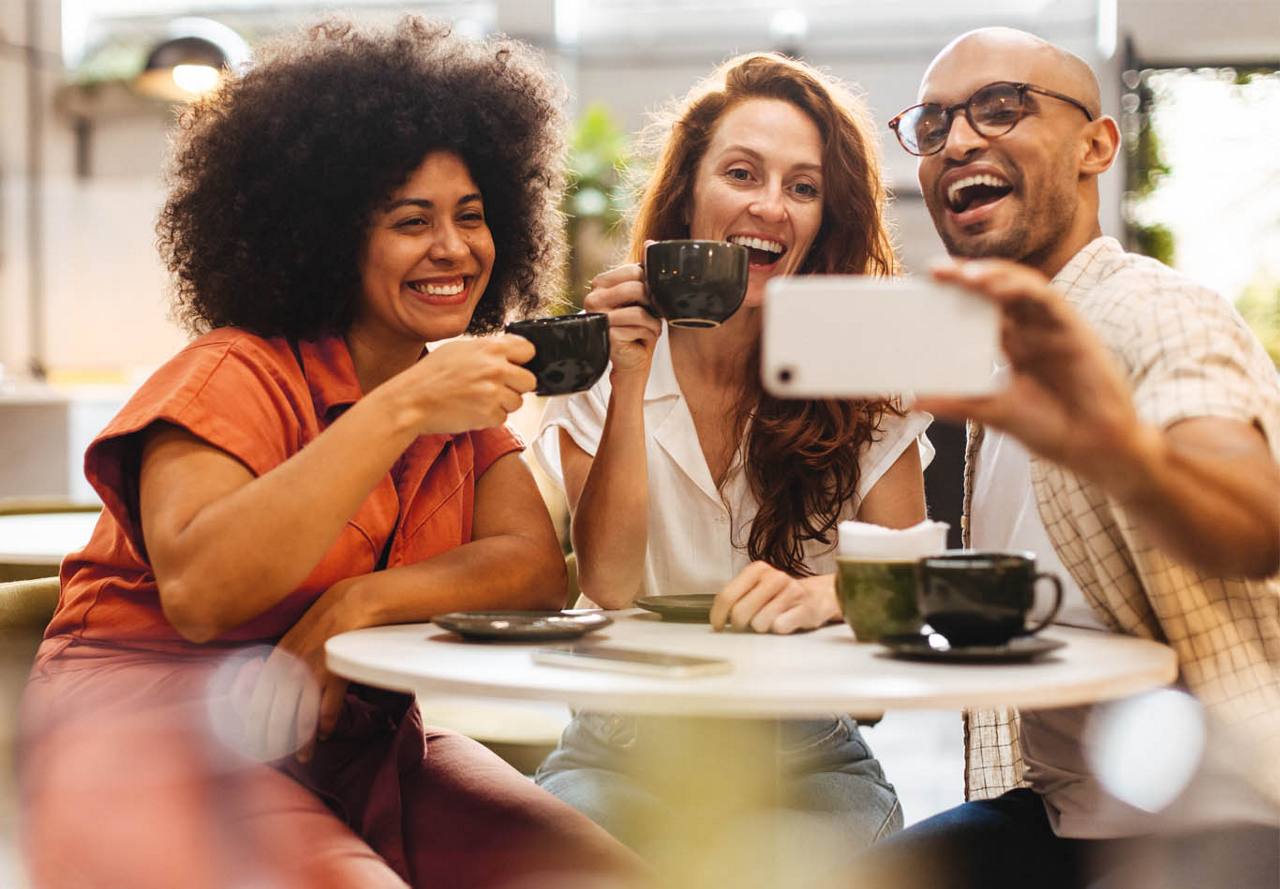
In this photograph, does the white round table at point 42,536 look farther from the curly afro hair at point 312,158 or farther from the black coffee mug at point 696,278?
the black coffee mug at point 696,278

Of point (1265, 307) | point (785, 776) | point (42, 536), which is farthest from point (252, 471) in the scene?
point (1265, 307)

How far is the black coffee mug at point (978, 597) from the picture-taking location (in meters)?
1.32

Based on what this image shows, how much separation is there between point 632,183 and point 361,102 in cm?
87

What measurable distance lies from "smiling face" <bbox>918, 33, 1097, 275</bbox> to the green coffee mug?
0.80 m

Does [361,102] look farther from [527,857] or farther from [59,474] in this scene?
[59,474]

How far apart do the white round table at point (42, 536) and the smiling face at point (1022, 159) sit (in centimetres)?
166

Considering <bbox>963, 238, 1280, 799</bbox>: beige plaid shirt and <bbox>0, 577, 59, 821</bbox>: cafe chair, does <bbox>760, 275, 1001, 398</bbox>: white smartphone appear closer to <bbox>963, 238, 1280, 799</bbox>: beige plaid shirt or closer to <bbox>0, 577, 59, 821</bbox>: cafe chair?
<bbox>963, 238, 1280, 799</bbox>: beige plaid shirt

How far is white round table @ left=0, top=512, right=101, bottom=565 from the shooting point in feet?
8.43

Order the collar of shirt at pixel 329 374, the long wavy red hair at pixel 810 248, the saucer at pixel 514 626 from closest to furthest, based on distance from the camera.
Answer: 1. the saucer at pixel 514 626
2. the collar of shirt at pixel 329 374
3. the long wavy red hair at pixel 810 248

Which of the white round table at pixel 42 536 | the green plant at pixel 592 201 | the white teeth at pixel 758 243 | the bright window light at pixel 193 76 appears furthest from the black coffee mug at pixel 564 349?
the green plant at pixel 592 201

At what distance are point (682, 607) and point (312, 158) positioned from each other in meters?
0.85

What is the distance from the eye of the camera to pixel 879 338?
1.16 m

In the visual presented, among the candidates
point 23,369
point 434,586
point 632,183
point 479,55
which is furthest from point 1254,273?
point 23,369

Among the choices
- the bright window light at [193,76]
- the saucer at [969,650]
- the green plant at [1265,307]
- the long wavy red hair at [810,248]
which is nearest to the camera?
the saucer at [969,650]
